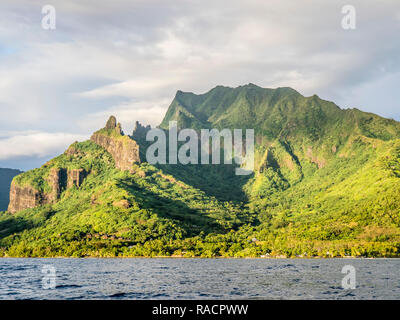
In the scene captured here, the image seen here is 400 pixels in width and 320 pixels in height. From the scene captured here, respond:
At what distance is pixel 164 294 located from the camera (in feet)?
227
